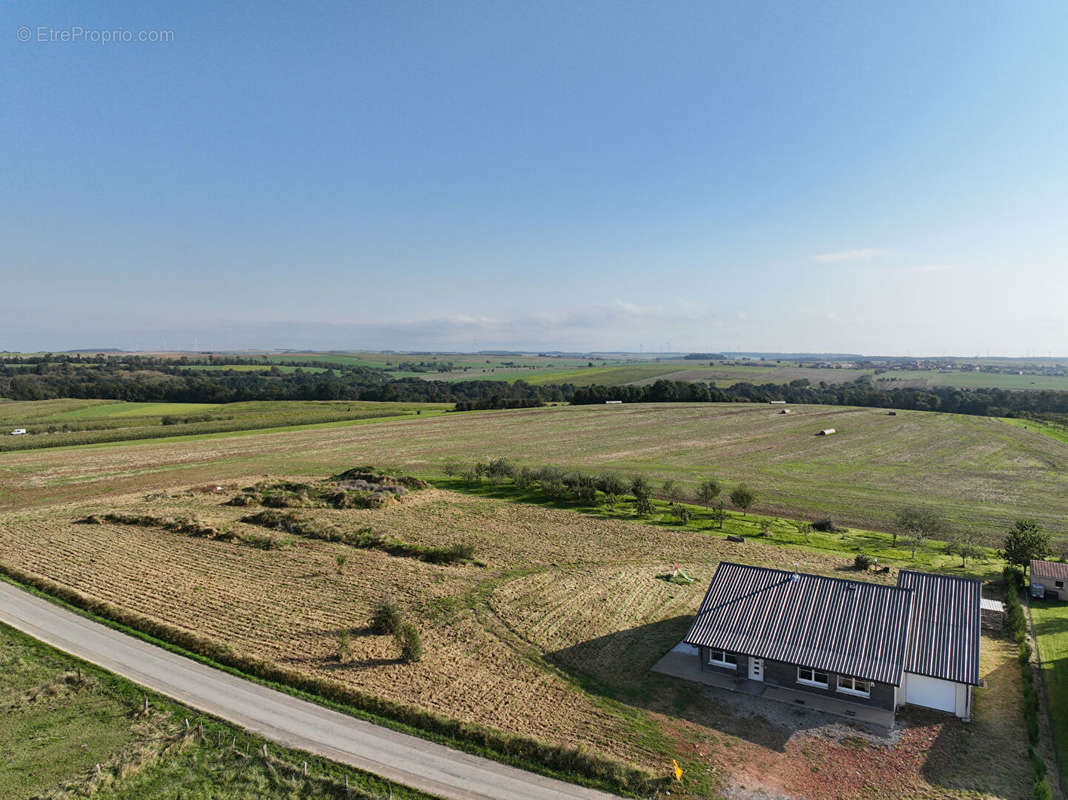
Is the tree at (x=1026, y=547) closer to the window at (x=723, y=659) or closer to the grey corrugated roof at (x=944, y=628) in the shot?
the grey corrugated roof at (x=944, y=628)

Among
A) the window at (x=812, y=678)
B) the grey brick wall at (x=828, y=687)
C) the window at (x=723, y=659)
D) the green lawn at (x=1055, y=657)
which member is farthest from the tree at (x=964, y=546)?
the window at (x=723, y=659)

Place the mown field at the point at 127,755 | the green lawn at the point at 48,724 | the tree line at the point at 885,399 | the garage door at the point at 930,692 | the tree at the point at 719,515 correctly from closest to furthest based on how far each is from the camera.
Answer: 1. the mown field at the point at 127,755
2. the green lawn at the point at 48,724
3. the garage door at the point at 930,692
4. the tree at the point at 719,515
5. the tree line at the point at 885,399

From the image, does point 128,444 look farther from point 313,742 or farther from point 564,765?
point 564,765

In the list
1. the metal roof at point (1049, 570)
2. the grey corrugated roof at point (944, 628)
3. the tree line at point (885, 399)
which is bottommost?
the metal roof at point (1049, 570)

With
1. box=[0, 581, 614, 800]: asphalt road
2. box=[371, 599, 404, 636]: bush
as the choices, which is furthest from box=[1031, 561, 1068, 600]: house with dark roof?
box=[371, 599, 404, 636]: bush

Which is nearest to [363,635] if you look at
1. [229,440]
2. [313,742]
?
[313,742]

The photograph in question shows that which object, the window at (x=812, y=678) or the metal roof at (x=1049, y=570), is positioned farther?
the metal roof at (x=1049, y=570)
